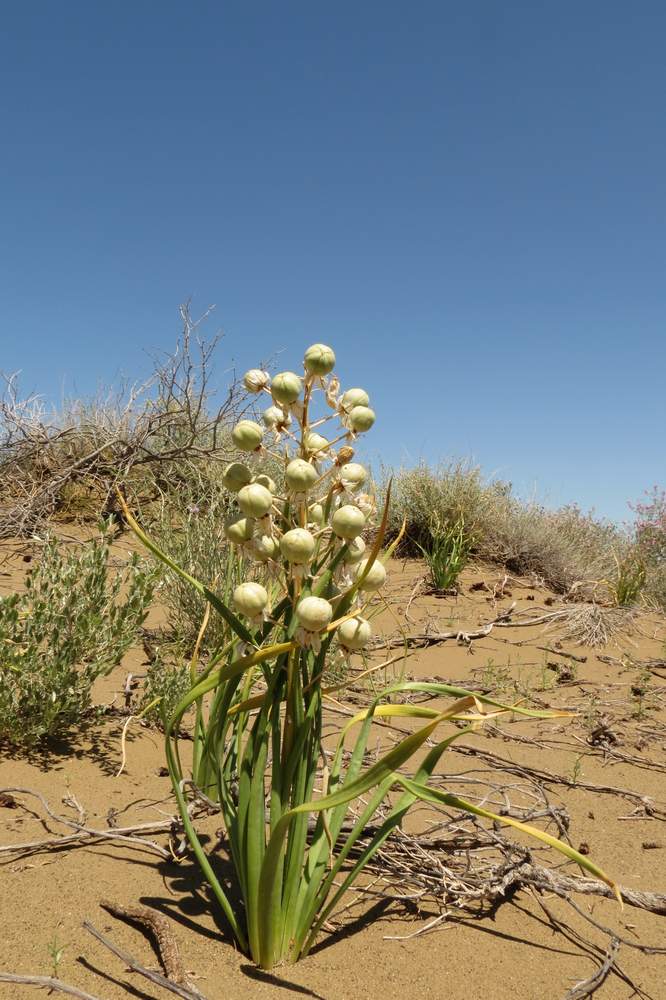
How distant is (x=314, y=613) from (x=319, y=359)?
53 cm

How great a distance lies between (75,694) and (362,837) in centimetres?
132

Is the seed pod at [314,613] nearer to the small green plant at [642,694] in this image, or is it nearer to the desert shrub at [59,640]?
the desert shrub at [59,640]

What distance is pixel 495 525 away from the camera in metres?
8.52

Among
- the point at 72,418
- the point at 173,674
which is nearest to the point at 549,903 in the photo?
the point at 173,674

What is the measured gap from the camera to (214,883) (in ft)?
5.29

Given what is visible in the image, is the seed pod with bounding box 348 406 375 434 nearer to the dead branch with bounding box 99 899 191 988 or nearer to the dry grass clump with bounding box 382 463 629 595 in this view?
the dead branch with bounding box 99 899 191 988

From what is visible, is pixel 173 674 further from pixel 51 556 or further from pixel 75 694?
pixel 51 556

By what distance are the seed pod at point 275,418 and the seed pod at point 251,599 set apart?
0.36m

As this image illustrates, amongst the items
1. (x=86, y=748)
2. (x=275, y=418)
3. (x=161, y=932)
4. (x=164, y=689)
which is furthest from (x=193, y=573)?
(x=275, y=418)

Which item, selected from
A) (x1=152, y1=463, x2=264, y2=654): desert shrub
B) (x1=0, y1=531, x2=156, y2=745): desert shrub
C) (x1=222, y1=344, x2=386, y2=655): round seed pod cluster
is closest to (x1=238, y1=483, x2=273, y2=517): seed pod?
(x1=222, y1=344, x2=386, y2=655): round seed pod cluster

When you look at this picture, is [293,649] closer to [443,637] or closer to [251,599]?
[251,599]

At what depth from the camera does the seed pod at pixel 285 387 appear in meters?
1.46

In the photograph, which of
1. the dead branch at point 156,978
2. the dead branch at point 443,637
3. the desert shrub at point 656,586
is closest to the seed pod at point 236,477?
the dead branch at point 156,978

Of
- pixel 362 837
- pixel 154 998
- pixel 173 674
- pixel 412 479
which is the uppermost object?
pixel 412 479
